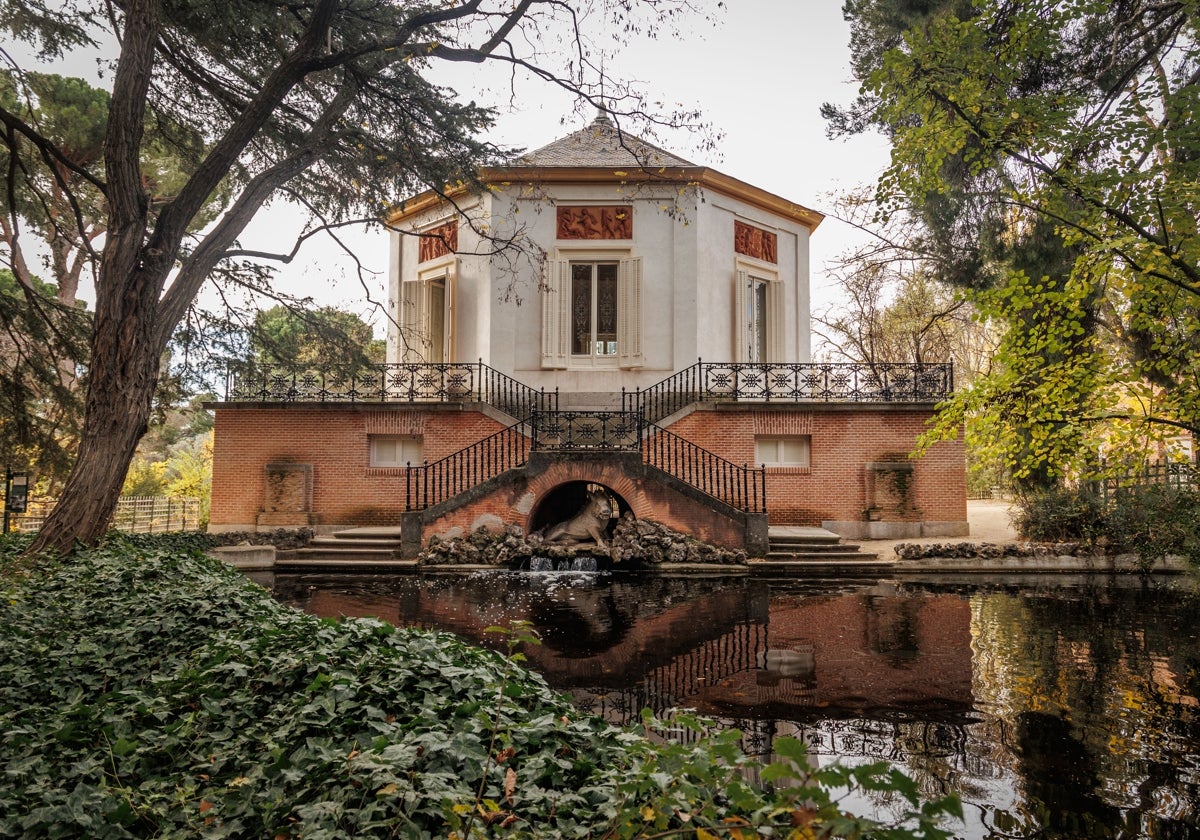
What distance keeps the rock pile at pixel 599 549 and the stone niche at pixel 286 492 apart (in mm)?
4388

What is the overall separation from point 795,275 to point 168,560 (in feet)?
54.3

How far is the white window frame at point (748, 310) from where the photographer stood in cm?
1762

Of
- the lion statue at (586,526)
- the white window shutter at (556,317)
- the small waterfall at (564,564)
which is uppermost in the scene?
the white window shutter at (556,317)

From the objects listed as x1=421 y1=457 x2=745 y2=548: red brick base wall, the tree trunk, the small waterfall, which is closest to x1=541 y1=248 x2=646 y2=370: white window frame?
x1=421 y1=457 x2=745 y2=548: red brick base wall

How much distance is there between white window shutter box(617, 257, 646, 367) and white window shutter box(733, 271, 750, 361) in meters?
2.49

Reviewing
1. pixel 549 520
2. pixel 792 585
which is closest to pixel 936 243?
pixel 792 585

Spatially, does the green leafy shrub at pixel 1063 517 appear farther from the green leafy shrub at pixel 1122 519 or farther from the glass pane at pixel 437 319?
the glass pane at pixel 437 319

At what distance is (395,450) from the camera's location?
15.9 metres

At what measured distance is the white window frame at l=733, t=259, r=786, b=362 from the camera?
17.6 metres

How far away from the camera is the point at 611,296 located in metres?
17.6

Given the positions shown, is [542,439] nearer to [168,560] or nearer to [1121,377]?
[168,560]

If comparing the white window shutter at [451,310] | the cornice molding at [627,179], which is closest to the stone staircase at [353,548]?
the white window shutter at [451,310]

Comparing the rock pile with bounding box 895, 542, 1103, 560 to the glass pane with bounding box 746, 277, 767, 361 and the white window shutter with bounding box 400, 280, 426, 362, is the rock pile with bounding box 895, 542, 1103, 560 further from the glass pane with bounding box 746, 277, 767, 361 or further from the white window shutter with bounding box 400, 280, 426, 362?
the white window shutter with bounding box 400, 280, 426, 362

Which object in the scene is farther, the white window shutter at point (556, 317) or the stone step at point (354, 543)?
the white window shutter at point (556, 317)
